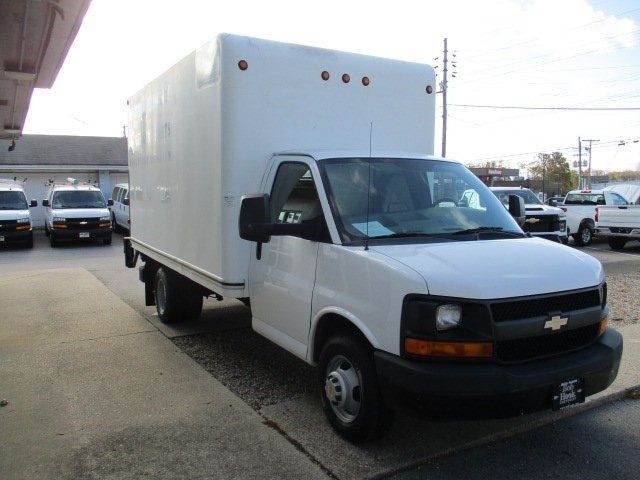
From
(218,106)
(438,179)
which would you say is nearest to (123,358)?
(218,106)

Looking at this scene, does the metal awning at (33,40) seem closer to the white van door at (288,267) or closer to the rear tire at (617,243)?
the white van door at (288,267)

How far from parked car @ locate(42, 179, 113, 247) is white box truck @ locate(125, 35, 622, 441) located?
1312 centimetres

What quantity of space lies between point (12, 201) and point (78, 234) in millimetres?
2652

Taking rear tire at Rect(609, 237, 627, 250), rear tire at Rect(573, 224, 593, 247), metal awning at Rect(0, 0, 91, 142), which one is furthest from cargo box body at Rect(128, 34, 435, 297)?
rear tire at Rect(573, 224, 593, 247)

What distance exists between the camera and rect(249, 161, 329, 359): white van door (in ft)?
13.9

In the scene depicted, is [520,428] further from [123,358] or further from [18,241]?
[18,241]

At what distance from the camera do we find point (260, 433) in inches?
163

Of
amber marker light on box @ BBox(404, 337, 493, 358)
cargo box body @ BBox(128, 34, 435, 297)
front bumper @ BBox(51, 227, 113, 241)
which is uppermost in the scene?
cargo box body @ BBox(128, 34, 435, 297)

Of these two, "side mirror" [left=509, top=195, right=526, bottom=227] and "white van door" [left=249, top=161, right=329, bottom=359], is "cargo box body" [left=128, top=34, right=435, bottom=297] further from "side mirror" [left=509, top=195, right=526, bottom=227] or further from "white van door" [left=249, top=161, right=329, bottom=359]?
"side mirror" [left=509, top=195, right=526, bottom=227]

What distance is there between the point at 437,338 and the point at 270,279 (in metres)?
1.87


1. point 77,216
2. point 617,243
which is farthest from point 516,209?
point 77,216

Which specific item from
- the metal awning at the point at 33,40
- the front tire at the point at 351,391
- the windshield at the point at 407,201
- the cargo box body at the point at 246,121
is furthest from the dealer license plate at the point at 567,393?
the metal awning at the point at 33,40

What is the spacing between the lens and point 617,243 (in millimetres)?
17719

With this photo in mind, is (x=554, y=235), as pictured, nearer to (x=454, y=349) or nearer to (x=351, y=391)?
(x=351, y=391)
